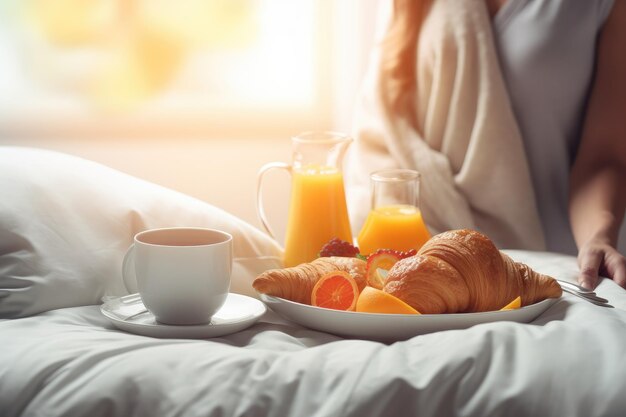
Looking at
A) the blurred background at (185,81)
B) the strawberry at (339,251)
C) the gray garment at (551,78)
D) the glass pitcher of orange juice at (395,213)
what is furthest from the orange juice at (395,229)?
the blurred background at (185,81)

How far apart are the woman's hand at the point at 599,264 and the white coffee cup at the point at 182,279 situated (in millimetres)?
417

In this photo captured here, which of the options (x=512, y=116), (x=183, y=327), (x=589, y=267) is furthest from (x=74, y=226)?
(x=512, y=116)

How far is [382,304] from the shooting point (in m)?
0.76

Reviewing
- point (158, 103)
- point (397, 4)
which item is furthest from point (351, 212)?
point (158, 103)

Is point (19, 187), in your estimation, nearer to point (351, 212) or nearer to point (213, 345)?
point (213, 345)

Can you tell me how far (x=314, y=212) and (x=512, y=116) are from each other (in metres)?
0.49

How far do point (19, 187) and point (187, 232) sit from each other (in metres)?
0.18

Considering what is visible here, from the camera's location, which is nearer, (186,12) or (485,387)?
(485,387)

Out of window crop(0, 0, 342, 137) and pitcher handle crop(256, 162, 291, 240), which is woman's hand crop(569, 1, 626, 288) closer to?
pitcher handle crop(256, 162, 291, 240)

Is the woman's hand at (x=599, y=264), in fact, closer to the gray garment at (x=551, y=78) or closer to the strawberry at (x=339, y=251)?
the strawberry at (x=339, y=251)

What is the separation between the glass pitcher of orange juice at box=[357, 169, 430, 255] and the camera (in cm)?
105

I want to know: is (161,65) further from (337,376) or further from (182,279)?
(337,376)

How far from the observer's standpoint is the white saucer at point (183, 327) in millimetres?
767

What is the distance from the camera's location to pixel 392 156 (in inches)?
59.3
